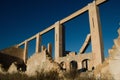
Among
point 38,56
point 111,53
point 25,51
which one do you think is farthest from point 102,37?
point 25,51

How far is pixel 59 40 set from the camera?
2506 centimetres

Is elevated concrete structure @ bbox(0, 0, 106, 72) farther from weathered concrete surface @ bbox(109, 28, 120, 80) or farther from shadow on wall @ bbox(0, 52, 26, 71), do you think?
weathered concrete surface @ bbox(109, 28, 120, 80)

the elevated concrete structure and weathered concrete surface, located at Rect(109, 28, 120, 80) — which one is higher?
the elevated concrete structure

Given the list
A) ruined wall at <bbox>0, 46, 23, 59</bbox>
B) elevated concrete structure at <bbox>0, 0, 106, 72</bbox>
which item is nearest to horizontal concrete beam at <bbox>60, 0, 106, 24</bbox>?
elevated concrete structure at <bbox>0, 0, 106, 72</bbox>

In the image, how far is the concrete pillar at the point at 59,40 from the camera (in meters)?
24.5

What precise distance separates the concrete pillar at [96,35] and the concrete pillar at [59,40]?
21.4 feet

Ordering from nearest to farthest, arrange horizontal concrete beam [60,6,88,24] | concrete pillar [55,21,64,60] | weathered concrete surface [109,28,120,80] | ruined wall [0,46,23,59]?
1. weathered concrete surface [109,28,120,80]
2. horizontal concrete beam [60,6,88,24]
3. concrete pillar [55,21,64,60]
4. ruined wall [0,46,23,59]

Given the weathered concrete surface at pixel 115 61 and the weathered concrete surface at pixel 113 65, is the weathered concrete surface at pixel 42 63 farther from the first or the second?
the weathered concrete surface at pixel 115 61

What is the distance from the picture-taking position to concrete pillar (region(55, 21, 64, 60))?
24.5 metres

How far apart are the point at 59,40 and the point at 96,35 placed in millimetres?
7531

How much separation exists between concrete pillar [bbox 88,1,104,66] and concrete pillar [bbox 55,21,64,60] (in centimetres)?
651

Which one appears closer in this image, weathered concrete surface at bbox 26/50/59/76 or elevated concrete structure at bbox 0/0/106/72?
weathered concrete surface at bbox 26/50/59/76

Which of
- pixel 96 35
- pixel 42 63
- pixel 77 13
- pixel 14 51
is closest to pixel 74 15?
pixel 77 13

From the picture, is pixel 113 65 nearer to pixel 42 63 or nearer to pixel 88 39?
pixel 42 63
